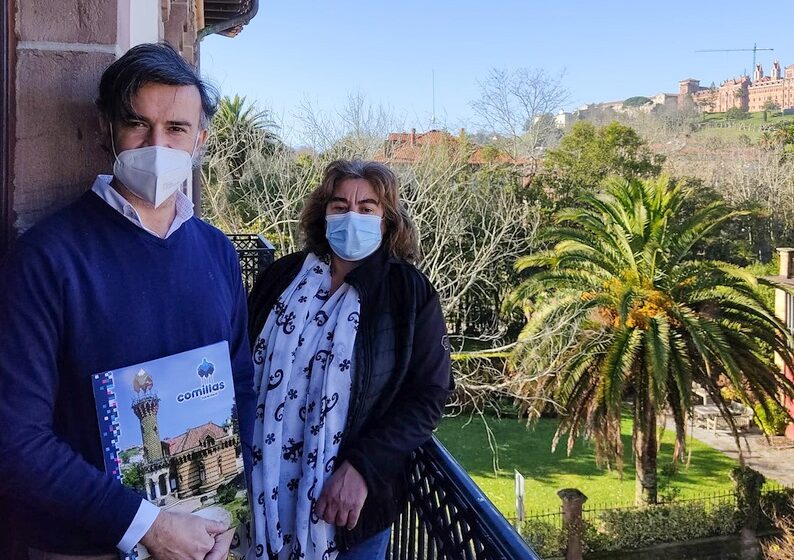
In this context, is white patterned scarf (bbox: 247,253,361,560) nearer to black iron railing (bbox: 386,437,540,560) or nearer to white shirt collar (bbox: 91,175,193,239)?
black iron railing (bbox: 386,437,540,560)

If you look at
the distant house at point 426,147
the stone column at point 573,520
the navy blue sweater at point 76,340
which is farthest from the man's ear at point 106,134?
the distant house at point 426,147

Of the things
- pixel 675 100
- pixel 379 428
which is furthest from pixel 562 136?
pixel 675 100

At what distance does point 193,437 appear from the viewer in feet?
3.92

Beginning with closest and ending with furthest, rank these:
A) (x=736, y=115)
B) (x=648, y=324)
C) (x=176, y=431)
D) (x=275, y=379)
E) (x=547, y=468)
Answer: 1. (x=176, y=431)
2. (x=275, y=379)
3. (x=648, y=324)
4. (x=547, y=468)
5. (x=736, y=115)

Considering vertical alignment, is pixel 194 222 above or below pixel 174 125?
below

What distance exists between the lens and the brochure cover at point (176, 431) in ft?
3.57

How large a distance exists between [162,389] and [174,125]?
48 centimetres

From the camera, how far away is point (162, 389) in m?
1.13

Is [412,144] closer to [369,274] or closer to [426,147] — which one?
[426,147]

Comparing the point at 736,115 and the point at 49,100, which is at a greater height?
the point at 736,115

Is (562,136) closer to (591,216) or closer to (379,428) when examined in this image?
(591,216)

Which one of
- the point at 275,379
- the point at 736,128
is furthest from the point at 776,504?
the point at 736,128

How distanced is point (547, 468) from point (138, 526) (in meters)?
15.4

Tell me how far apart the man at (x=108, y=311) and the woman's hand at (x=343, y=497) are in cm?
42
